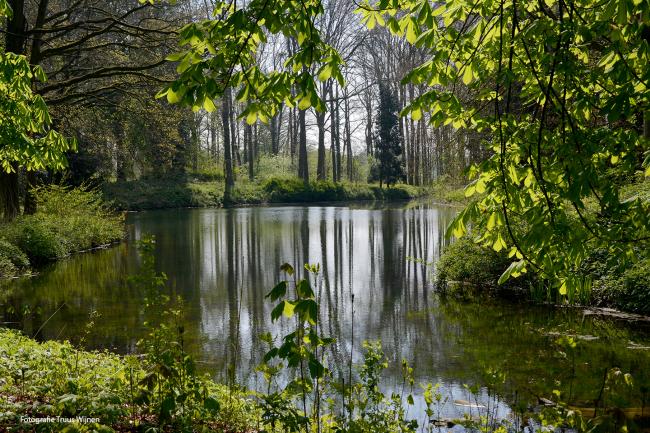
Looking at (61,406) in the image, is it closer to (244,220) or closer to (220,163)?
(244,220)

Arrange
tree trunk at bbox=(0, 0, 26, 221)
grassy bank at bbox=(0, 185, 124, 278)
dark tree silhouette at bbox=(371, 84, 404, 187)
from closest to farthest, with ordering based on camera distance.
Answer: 1. grassy bank at bbox=(0, 185, 124, 278)
2. tree trunk at bbox=(0, 0, 26, 221)
3. dark tree silhouette at bbox=(371, 84, 404, 187)

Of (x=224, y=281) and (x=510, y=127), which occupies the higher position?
(x=510, y=127)

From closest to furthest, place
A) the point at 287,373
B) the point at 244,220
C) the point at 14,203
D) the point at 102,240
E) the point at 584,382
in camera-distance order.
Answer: the point at 584,382, the point at 287,373, the point at 14,203, the point at 102,240, the point at 244,220

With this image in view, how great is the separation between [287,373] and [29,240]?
10.6 metres

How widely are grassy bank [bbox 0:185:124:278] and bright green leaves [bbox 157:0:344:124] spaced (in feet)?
35.9

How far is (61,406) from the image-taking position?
2.98m

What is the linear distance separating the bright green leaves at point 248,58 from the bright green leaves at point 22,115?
3622mm

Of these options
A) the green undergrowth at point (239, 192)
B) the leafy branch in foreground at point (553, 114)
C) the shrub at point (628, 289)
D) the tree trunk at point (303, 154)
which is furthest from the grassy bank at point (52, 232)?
the tree trunk at point (303, 154)

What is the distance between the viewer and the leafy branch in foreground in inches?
127

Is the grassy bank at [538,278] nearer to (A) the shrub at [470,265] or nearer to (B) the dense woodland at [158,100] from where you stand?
(A) the shrub at [470,265]

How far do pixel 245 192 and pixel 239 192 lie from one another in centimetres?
52

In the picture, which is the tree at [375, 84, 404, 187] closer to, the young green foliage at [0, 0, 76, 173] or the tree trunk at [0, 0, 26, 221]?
the tree trunk at [0, 0, 26, 221]

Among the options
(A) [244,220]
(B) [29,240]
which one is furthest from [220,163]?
(B) [29,240]

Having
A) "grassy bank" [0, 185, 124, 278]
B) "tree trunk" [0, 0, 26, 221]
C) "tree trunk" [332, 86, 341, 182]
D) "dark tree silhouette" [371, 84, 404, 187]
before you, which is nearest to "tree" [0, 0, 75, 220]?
"grassy bank" [0, 185, 124, 278]
